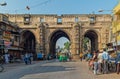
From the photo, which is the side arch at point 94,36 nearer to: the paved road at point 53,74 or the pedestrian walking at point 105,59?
the paved road at point 53,74

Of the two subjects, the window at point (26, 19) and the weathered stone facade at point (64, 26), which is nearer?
the weathered stone facade at point (64, 26)

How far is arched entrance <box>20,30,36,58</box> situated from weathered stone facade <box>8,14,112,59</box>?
1808 mm

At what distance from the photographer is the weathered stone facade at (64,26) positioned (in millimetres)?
83062

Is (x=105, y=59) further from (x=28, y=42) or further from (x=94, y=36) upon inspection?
(x=28, y=42)

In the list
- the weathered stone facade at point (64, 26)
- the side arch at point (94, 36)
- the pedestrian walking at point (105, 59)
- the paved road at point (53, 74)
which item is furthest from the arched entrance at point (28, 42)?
the pedestrian walking at point (105, 59)

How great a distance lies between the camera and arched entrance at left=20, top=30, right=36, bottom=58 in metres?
83.8

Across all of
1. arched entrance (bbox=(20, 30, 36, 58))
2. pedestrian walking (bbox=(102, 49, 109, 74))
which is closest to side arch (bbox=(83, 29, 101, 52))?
arched entrance (bbox=(20, 30, 36, 58))

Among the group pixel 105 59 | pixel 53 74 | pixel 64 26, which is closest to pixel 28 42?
pixel 64 26

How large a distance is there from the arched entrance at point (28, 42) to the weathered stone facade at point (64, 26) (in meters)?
1.81

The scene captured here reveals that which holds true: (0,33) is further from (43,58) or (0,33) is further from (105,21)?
(105,21)

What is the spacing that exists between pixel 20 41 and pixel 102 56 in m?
58.0

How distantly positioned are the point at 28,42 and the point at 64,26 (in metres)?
12.8

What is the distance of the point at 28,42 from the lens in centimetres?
9119

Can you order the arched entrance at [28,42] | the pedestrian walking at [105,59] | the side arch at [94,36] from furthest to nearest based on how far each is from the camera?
the arched entrance at [28,42]
the side arch at [94,36]
the pedestrian walking at [105,59]
